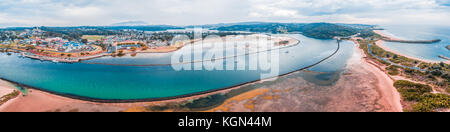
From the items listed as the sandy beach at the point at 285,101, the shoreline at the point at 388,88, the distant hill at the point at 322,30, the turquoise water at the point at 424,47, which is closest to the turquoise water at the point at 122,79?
the sandy beach at the point at 285,101

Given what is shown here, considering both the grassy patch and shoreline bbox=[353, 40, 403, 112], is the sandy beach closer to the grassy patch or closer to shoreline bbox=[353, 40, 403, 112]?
shoreline bbox=[353, 40, 403, 112]

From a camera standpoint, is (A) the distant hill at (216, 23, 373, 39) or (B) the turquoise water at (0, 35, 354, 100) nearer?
(B) the turquoise water at (0, 35, 354, 100)

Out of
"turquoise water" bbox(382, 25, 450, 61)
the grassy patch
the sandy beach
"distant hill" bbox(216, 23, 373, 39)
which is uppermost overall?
"distant hill" bbox(216, 23, 373, 39)

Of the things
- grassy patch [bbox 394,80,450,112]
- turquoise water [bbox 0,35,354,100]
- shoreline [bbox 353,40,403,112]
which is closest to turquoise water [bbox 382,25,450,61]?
shoreline [bbox 353,40,403,112]

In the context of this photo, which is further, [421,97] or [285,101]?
[285,101]

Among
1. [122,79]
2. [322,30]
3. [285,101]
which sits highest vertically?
[322,30]

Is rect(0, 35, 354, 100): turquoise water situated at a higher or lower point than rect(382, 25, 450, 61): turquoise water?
lower

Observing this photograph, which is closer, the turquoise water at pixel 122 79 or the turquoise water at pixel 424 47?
the turquoise water at pixel 122 79

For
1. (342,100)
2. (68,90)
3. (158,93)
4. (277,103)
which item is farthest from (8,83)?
(342,100)

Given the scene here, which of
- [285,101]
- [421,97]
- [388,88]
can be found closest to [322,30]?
[388,88]

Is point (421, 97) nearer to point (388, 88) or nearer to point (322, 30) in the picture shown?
point (388, 88)

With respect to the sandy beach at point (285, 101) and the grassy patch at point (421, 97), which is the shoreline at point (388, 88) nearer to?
the sandy beach at point (285, 101)

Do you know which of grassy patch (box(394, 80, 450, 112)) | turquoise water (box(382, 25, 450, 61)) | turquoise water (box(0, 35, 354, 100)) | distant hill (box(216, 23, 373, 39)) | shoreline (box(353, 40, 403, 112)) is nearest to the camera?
grassy patch (box(394, 80, 450, 112))
